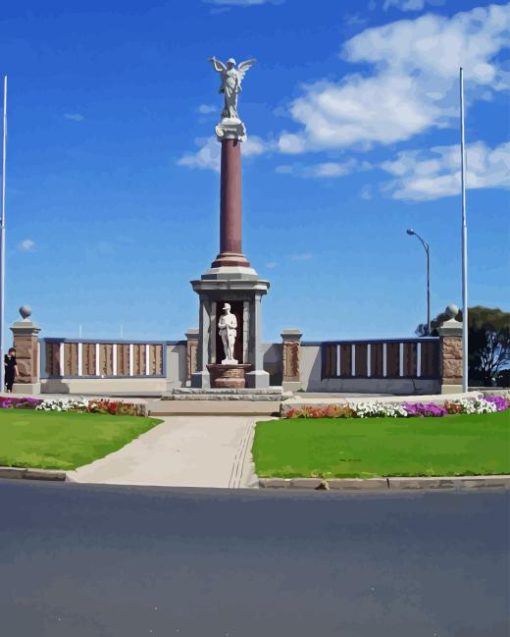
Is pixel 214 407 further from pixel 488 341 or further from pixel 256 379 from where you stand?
pixel 488 341

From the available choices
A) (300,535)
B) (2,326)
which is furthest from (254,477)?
(2,326)

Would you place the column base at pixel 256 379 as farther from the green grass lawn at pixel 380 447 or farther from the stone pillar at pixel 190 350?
the stone pillar at pixel 190 350

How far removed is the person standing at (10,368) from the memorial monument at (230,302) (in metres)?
8.35

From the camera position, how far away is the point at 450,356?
1304 inches

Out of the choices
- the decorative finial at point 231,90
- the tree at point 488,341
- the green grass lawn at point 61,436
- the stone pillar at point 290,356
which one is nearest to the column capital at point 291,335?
the stone pillar at point 290,356

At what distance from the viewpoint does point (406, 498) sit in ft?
37.2

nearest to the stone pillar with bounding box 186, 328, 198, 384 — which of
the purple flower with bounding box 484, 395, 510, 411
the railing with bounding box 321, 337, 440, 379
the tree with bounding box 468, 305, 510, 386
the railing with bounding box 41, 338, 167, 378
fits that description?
the railing with bounding box 41, 338, 167, 378

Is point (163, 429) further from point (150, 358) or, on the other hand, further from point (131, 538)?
point (150, 358)

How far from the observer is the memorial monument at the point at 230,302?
28.3 meters

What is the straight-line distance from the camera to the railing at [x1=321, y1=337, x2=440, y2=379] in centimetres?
3431

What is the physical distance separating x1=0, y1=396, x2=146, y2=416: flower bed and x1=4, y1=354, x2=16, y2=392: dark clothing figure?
9480 mm

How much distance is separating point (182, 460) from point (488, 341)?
152ft

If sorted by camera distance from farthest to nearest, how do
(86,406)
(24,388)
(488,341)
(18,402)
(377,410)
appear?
(488,341), (24,388), (18,402), (86,406), (377,410)

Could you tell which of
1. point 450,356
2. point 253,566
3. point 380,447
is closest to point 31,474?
point 380,447
